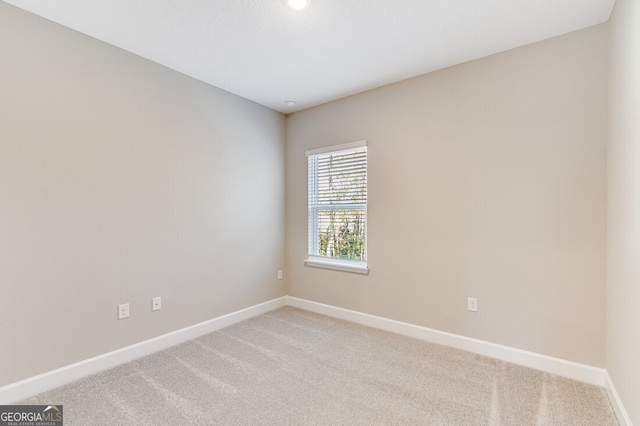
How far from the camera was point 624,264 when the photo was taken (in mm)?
1676

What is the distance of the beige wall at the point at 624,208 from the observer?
4.94 ft

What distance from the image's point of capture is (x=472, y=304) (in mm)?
2561

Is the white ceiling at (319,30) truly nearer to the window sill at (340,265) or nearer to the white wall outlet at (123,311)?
the window sill at (340,265)

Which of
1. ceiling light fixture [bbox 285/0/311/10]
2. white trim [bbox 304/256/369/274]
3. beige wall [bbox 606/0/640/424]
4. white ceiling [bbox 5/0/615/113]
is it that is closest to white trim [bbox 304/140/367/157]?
white ceiling [bbox 5/0/615/113]

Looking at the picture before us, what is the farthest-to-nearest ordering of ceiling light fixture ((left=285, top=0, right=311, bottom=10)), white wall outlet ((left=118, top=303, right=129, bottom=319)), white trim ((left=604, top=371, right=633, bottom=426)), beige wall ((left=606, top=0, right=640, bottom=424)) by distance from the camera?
white wall outlet ((left=118, top=303, right=129, bottom=319)) < ceiling light fixture ((left=285, top=0, right=311, bottom=10)) < white trim ((left=604, top=371, right=633, bottom=426)) < beige wall ((left=606, top=0, right=640, bottom=424))

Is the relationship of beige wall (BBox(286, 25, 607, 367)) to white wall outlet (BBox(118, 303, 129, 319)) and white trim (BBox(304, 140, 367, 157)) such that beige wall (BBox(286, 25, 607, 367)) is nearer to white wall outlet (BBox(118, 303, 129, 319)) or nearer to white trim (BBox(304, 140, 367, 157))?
white trim (BBox(304, 140, 367, 157))

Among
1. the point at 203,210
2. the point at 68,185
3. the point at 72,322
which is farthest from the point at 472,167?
the point at 72,322

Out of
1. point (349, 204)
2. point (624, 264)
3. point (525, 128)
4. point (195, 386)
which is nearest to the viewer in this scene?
point (624, 264)

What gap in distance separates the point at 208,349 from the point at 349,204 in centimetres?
200

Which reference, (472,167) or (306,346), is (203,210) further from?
(472,167)

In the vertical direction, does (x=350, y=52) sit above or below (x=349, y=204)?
above

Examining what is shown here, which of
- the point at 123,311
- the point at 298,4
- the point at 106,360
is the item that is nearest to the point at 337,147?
the point at 298,4

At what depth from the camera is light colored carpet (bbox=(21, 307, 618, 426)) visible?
1733mm

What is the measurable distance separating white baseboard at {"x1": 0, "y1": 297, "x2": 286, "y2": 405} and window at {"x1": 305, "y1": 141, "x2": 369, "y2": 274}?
3.81 ft
